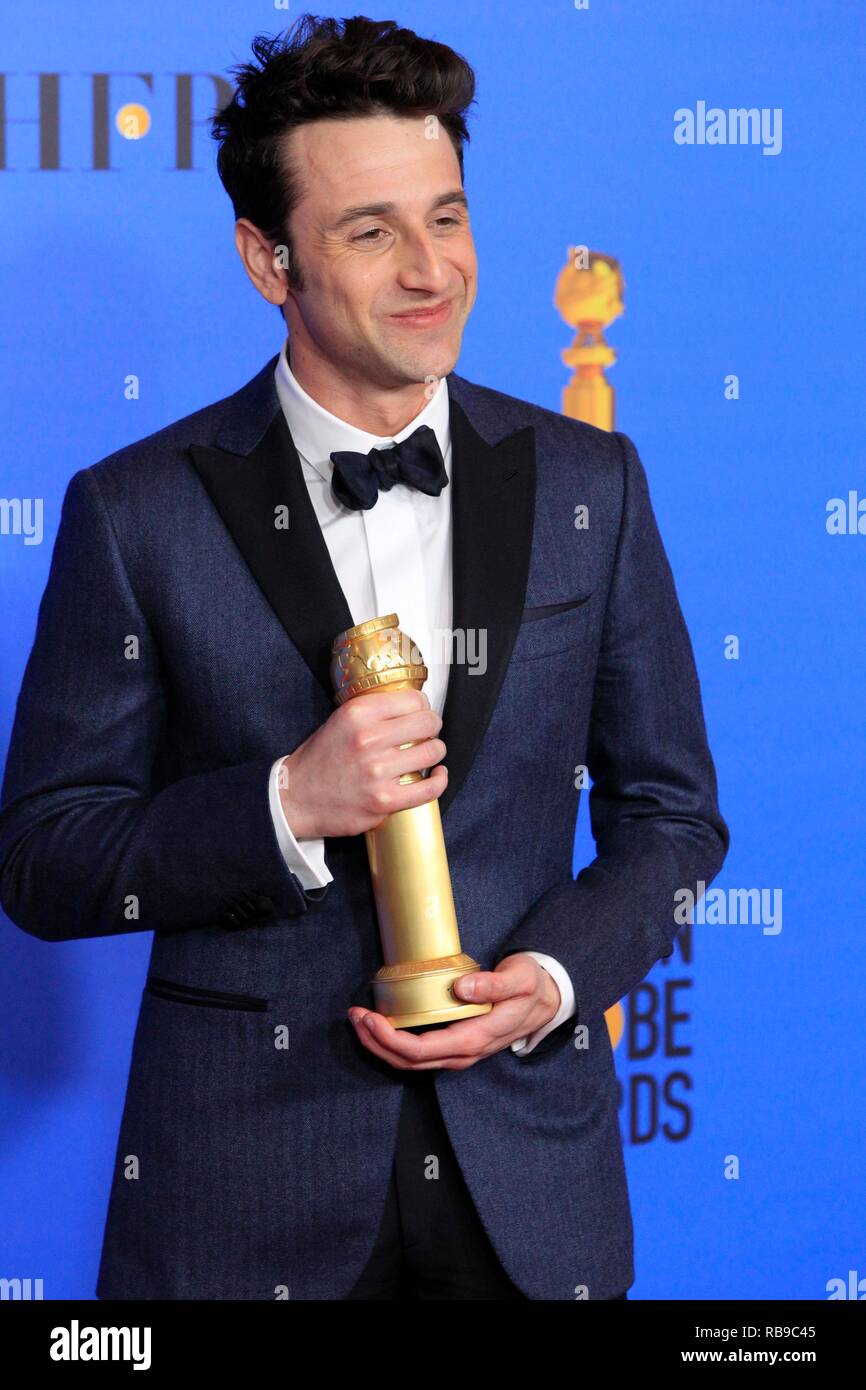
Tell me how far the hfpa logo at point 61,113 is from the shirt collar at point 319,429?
97 centimetres

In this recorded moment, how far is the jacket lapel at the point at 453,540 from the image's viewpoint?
4.98 feet

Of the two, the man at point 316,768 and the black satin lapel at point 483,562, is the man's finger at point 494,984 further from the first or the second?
the black satin lapel at point 483,562

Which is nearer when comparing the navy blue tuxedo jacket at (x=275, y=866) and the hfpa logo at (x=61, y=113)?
the navy blue tuxedo jacket at (x=275, y=866)

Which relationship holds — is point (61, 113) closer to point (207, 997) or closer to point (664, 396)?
point (664, 396)

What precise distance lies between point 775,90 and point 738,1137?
5.50 ft

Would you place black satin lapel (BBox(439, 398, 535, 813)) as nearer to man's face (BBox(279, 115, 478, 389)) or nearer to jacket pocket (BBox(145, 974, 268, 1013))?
man's face (BBox(279, 115, 478, 389))

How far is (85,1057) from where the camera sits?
8.71 feet

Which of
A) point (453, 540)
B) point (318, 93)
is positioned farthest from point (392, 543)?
point (318, 93)

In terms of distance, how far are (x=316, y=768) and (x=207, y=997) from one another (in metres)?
0.28

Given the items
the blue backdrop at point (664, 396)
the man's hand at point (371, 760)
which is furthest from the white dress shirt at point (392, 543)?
the blue backdrop at point (664, 396)
